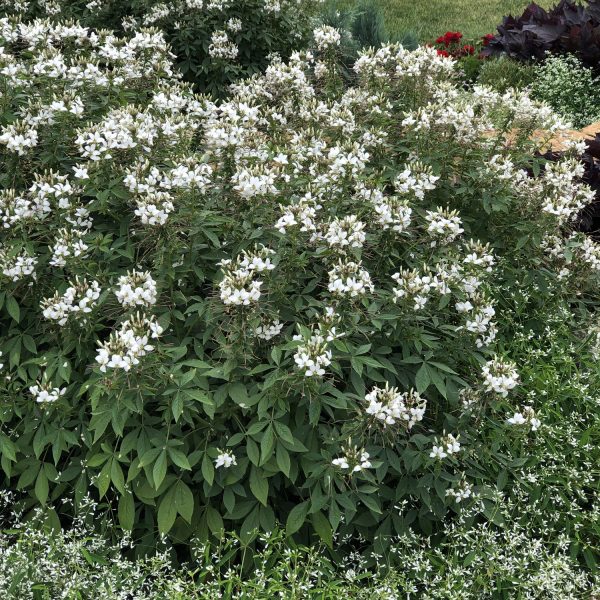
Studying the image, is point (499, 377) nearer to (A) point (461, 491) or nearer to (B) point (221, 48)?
(A) point (461, 491)

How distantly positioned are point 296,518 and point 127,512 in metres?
0.64

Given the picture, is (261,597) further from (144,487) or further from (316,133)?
(316,133)

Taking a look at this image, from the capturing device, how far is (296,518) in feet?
8.95

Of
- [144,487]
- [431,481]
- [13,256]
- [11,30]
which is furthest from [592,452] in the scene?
[11,30]

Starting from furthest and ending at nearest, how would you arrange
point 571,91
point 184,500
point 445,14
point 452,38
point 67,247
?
1. point 445,14
2. point 452,38
3. point 571,91
4. point 67,247
5. point 184,500

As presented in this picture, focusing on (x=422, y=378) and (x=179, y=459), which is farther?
(x=422, y=378)

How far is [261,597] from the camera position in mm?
2496

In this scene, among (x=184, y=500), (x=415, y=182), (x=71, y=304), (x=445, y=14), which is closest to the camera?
(x=184, y=500)

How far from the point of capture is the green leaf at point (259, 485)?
269 cm

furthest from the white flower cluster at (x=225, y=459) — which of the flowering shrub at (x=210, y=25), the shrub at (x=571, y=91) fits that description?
the shrub at (x=571, y=91)

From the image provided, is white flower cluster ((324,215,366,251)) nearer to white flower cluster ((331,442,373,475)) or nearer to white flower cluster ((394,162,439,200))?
white flower cluster ((394,162,439,200))

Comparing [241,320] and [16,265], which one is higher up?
[241,320]

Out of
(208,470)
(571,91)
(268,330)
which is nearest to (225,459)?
(208,470)

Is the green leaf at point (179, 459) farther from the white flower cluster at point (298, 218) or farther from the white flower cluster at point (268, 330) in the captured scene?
the white flower cluster at point (298, 218)
